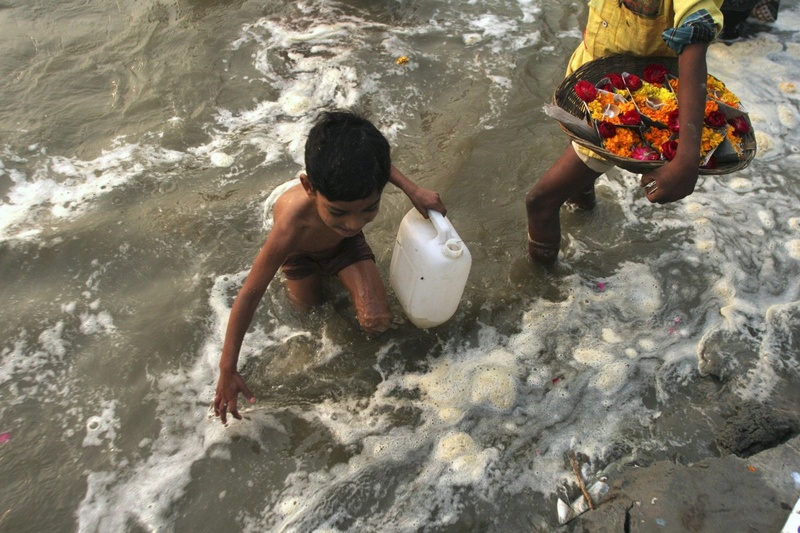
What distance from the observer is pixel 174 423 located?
2488 mm

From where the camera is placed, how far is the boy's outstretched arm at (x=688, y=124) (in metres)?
2.03

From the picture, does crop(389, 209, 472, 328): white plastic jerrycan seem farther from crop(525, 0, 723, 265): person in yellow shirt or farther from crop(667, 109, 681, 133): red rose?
crop(667, 109, 681, 133): red rose

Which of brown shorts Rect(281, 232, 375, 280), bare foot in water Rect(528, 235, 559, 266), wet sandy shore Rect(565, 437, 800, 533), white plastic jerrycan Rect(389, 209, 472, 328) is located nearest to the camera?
wet sandy shore Rect(565, 437, 800, 533)

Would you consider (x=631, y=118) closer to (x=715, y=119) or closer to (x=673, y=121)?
(x=673, y=121)

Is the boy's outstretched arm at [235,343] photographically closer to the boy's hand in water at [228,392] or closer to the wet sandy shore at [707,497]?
the boy's hand in water at [228,392]

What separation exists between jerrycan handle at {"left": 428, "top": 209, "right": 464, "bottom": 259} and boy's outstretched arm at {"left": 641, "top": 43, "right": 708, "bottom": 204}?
78 centimetres

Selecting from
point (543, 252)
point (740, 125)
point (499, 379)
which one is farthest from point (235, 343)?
point (740, 125)

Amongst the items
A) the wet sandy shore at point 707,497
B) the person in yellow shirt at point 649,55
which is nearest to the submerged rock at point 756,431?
the wet sandy shore at point 707,497

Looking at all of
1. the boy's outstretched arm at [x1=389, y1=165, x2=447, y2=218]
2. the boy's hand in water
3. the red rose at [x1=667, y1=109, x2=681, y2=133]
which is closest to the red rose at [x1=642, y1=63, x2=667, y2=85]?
the red rose at [x1=667, y1=109, x2=681, y2=133]

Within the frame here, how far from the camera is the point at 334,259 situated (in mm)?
2723

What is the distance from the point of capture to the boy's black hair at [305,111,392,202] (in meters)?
2.00

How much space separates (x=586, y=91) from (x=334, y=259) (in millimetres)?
1318

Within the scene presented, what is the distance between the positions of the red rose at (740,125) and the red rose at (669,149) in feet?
1.02

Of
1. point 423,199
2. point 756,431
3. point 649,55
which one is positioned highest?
point 649,55
